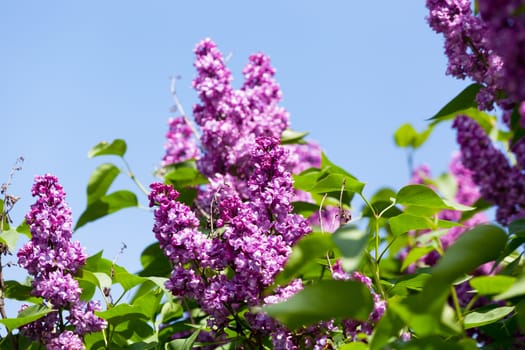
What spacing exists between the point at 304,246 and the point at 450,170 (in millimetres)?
4292

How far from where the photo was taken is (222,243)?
166cm

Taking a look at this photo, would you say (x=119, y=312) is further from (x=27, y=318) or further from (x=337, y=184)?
(x=337, y=184)

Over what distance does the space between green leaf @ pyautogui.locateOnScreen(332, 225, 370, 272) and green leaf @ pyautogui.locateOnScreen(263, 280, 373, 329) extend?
4 cm

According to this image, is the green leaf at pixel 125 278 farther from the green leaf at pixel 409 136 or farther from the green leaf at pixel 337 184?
the green leaf at pixel 409 136

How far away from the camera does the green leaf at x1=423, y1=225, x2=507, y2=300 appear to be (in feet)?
3.36

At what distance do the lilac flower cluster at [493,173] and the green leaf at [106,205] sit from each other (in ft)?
4.43

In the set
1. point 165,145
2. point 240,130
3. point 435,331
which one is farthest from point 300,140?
point 435,331

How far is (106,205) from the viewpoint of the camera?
289 centimetres

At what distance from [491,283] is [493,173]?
1.74 metres

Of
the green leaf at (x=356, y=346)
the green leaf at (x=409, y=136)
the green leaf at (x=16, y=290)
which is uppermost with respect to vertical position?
the green leaf at (x=409, y=136)

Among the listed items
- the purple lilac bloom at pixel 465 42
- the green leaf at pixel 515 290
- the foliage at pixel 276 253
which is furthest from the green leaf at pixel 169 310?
the green leaf at pixel 515 290

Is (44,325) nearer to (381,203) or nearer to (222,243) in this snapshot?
(222,243)

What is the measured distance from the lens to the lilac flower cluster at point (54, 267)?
1.86 metres

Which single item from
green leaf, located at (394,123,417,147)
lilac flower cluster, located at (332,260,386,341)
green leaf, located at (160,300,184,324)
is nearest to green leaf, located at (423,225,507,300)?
lilac flower cluster, located at (332,260,386,341)
